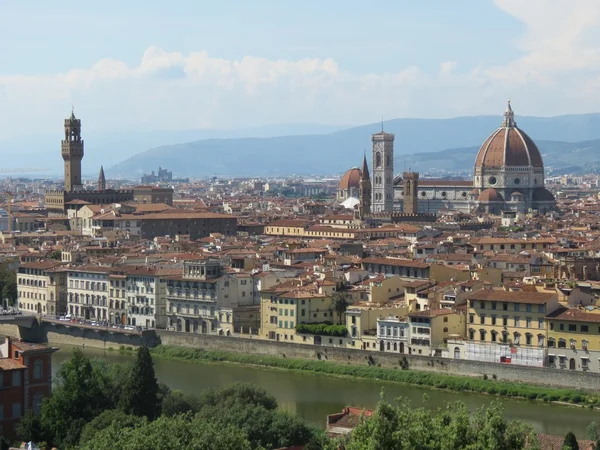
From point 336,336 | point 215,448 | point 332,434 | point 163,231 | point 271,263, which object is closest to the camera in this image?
point 215,448

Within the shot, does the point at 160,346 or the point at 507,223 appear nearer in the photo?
the point at 160,346

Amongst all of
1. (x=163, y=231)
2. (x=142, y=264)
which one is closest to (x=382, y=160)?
(x=163, y=231)

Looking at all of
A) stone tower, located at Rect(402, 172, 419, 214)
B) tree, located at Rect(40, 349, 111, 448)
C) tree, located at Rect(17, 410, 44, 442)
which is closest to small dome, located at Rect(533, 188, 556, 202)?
stone tower, located at Rect(402, 172, 419, 214)

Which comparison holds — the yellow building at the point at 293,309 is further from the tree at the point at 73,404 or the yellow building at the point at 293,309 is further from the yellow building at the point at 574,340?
the tree at the point at 73,404

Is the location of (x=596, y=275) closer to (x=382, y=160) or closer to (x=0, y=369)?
(x=0, y=369)

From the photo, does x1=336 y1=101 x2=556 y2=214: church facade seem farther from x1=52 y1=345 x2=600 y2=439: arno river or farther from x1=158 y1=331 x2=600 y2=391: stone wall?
x1=52 y1=345 x2=600 y2=439: arno river

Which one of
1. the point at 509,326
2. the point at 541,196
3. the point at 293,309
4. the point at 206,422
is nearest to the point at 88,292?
the point at 293,309

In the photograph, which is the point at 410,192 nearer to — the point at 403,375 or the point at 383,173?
the point at 383,173
